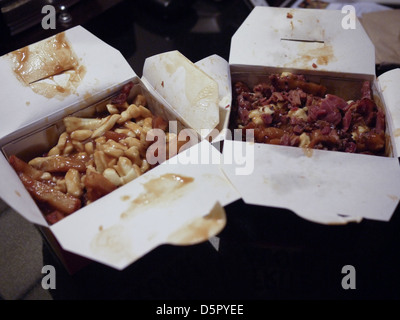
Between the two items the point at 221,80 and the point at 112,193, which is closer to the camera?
the point at 112,193

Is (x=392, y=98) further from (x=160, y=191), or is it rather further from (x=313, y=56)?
(x=160, y=191)

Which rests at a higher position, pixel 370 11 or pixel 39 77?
pixel 39 77

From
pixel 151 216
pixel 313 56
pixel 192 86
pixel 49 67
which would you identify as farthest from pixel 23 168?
pixel 313 56

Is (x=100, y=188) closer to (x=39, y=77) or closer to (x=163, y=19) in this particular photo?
(x=39, y=77)

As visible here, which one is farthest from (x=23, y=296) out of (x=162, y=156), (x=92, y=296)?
(x=162, y=156)

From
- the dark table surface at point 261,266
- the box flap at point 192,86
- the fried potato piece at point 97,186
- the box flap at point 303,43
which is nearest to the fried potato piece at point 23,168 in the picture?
the fried potato piece at point 97,186
